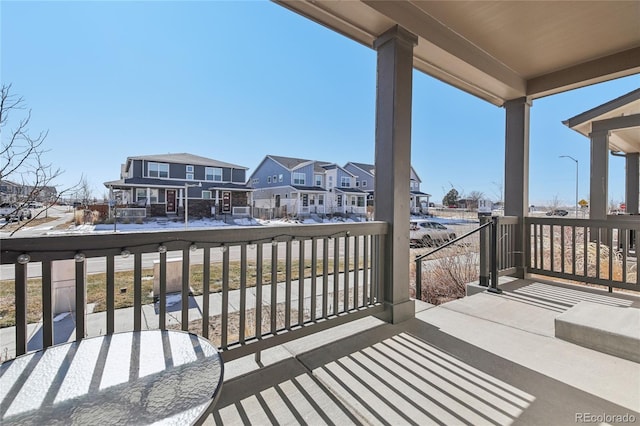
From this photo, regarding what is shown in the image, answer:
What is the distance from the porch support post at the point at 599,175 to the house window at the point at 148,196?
8.58 meters

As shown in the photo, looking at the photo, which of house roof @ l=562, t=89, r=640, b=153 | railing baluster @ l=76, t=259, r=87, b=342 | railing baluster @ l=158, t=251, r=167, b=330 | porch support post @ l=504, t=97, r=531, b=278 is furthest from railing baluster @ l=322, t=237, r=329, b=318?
house roof @ l=562, t=89, r=640, b=153

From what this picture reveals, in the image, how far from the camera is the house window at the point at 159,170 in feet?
10.2

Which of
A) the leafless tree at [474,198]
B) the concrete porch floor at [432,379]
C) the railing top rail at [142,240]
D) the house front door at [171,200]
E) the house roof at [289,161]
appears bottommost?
the concrete porch floor at [432,379]

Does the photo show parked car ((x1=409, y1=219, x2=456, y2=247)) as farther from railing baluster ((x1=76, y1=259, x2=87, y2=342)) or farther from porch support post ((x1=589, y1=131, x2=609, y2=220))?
railing baluster ((x1=76, y1=259, x2=87, y2=342))

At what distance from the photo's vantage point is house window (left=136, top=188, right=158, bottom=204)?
9.57 ft

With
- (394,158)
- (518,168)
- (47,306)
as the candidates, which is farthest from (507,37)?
(47,306)

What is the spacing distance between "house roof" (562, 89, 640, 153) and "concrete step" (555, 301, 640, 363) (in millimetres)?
4843

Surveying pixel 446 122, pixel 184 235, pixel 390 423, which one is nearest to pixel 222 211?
pixel 184 235

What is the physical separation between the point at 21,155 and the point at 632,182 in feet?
42.2

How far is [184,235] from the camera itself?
1701 millimetres

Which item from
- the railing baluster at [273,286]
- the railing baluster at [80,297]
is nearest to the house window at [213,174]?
the railing baluster at [273,286]

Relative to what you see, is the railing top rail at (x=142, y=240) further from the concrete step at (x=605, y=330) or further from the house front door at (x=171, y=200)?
the concrete step at (x=605, y=330)

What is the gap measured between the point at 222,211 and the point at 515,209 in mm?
4034

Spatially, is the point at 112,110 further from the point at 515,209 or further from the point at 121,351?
the point at 515,209
